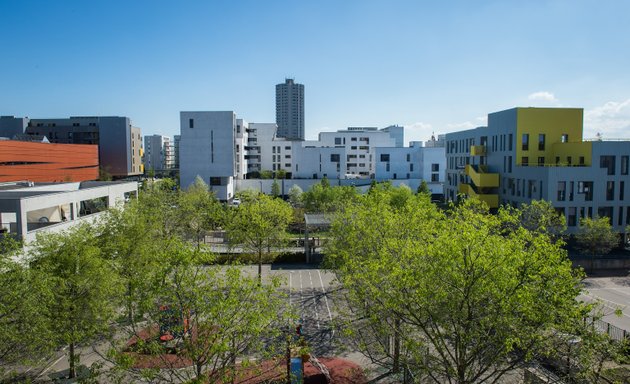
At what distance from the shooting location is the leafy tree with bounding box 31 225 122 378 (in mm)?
15625

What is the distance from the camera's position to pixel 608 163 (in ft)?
133

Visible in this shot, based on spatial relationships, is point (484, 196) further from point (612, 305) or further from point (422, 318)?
point (422, 318)

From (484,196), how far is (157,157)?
5960 inches

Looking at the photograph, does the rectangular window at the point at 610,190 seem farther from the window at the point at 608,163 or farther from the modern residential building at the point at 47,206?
the modern residential building at the point at 47,206

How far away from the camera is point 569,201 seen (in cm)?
4006

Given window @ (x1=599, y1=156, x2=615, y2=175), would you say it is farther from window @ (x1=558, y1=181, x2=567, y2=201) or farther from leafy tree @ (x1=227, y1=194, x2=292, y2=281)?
leafy tree @ (x1=227, y1=194, x2=292, y2=281)

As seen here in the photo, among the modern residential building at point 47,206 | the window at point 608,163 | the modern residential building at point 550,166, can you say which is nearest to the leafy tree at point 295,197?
the modern residential building at point 550,166

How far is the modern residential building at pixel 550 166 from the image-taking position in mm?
40031

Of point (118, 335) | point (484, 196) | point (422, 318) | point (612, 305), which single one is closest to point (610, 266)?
point (612, 305)

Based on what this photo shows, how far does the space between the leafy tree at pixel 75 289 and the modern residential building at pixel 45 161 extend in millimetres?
44670

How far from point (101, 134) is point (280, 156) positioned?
4292 cm

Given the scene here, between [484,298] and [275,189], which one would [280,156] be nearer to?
[275,189]

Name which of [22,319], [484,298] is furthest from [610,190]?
[22,319]

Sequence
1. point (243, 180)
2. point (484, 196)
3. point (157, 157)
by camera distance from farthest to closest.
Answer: point (157, 157) < point (243, 180) < point (484, 196)
